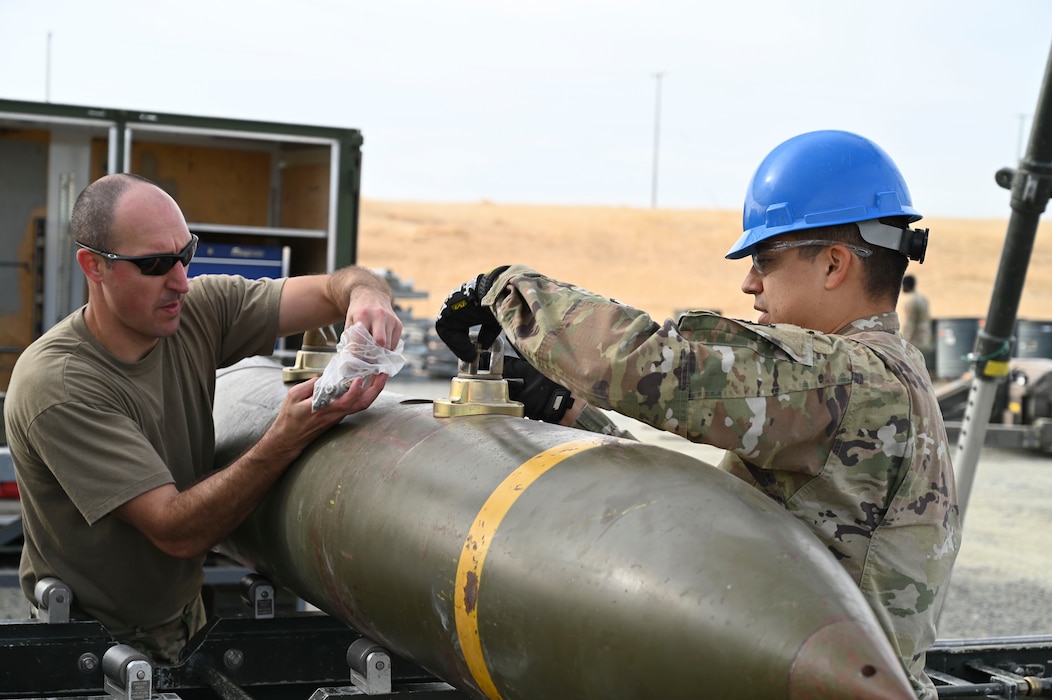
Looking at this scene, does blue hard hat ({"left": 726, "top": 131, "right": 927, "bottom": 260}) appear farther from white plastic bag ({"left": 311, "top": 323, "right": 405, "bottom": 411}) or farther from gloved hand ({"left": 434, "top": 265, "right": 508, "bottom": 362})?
white plastic bag ({"left": 311, "top": 323, "right": 405, "bottom": 411})

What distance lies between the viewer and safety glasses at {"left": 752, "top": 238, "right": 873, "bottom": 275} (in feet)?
7.20

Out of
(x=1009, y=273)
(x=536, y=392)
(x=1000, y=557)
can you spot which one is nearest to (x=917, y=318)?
(x=1000, y=557)

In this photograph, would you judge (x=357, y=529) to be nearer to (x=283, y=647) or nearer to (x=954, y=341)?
(x=283, y=647)

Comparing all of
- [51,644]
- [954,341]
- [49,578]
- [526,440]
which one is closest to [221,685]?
[51,644]

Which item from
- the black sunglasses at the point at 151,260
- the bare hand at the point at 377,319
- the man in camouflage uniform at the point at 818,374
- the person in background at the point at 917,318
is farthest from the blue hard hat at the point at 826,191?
the person in background at the point at 917,318

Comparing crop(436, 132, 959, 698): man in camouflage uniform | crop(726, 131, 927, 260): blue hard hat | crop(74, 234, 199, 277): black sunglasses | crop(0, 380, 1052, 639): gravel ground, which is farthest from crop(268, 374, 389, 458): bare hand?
crop(0, 380, 1052, 639): gravel ground

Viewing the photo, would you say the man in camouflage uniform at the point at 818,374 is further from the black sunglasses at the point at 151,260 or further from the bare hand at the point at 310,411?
the black sunglasses at the point at 151,260

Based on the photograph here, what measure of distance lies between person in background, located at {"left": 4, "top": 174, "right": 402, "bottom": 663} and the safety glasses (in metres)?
0.90

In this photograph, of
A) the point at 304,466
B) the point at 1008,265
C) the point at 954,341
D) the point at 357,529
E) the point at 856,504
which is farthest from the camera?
the point at 954,341

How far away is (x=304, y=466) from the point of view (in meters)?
2.63

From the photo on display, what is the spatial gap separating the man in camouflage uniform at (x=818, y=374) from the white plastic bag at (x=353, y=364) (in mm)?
473

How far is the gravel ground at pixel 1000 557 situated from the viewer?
6629mm

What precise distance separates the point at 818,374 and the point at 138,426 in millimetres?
1736

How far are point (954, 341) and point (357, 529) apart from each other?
15705mm
